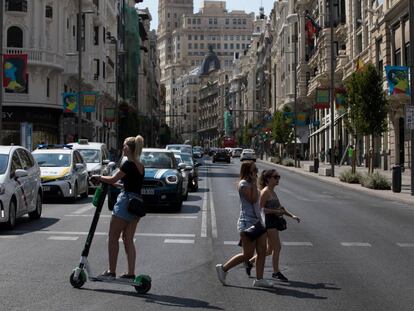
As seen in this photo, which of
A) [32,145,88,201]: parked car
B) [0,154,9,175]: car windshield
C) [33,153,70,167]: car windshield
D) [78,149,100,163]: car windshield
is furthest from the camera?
[78,149,100,163]: car windshield

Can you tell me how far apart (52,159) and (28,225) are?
790cm

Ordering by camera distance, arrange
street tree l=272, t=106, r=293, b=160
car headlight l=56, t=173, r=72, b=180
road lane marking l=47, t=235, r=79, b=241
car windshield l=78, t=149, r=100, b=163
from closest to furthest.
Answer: road lane marking l=47, t=235, r=79, b=241 < car headlight l=56, t=173, r=72, b=180 < car windshield l=78, t=149, r=100, b=163 < street tree l=272, t=106, r=293, b=160

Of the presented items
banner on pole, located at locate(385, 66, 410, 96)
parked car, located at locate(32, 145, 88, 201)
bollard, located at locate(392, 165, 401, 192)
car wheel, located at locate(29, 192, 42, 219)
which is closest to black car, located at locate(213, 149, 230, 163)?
banner on pole, located at locate(385, 66, 410, 96)

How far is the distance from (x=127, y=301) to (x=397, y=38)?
3769 cm

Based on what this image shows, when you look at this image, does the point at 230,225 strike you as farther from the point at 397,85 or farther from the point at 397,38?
the point at 397,38

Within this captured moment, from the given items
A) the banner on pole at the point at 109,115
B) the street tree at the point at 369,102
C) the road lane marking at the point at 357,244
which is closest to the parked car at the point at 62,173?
the road lane marking at the point at 357,244

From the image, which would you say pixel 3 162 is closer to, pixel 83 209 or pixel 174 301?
pixel 83 209

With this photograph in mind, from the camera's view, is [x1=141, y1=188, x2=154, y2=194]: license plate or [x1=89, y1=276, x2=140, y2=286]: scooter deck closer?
[x1=89, y1=276, x2=140, y2=286]: scooter deck

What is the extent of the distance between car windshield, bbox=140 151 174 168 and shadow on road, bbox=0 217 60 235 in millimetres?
4080

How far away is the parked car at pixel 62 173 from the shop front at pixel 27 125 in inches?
832

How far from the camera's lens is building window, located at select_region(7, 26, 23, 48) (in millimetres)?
46188

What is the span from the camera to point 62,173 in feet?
71.3

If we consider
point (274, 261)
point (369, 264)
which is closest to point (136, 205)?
point (274, 261)

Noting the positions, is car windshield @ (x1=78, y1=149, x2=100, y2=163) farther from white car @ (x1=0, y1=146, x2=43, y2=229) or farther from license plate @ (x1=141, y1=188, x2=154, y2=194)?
white car @ (x1=0, y1=146, x2=43, y2=229)
